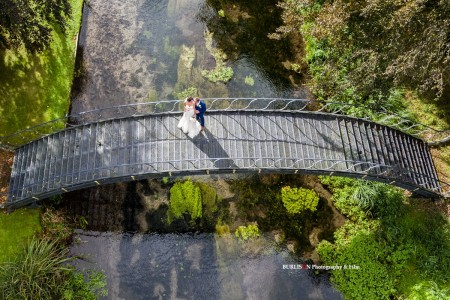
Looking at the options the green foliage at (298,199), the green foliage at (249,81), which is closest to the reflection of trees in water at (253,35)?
the green foliage at (249,81)

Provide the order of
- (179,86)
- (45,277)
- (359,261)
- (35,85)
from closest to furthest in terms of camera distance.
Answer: (45,277) → (359,261) → (35,85) → (179,86)

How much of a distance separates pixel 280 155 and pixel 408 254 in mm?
6349

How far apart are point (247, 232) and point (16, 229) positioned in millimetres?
8833

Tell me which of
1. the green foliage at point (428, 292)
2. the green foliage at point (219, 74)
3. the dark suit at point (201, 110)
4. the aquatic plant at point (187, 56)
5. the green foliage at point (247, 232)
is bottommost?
the green foliage at point (428, 292)

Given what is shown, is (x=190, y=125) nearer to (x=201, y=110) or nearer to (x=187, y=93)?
(x=201, y=110)

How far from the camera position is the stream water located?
53.4ft

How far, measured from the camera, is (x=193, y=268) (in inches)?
647

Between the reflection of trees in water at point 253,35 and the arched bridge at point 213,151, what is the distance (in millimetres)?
5006

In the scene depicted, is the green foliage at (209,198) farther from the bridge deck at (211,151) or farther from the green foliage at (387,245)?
the green foliage at (387,245)

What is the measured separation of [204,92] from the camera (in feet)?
64.8

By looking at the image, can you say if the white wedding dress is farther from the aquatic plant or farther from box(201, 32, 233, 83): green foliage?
the aquatic plant

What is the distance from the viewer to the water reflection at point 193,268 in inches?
633

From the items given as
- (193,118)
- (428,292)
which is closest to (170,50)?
(193,118)

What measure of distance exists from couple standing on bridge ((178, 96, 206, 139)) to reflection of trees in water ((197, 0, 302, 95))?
22.2ft
